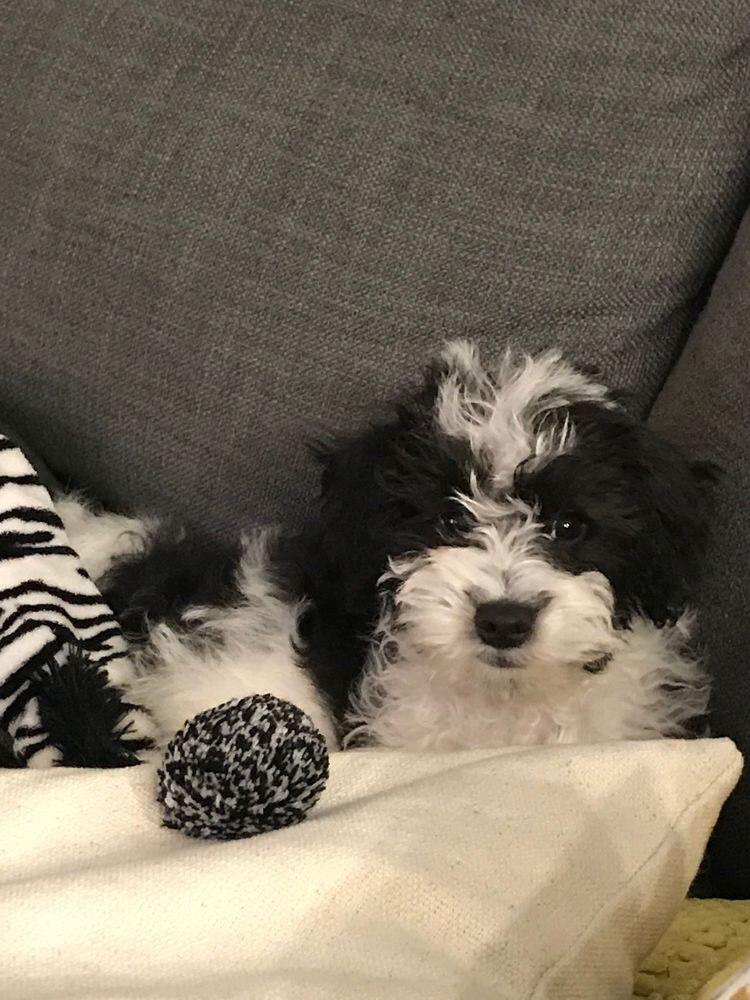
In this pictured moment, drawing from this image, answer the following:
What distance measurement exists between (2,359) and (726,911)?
145 cm

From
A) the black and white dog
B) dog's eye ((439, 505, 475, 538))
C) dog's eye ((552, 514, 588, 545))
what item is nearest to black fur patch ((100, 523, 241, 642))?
the black and white dog

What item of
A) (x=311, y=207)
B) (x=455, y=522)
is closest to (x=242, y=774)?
(x=455, y=522)

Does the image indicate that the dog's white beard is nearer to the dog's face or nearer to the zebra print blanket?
the dog's face

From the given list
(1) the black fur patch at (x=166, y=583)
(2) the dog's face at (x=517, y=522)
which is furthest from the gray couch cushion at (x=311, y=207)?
(2) the dog's face at (x=517, y=522)

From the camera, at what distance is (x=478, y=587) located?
4.10 feet

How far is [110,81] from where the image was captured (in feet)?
5.72

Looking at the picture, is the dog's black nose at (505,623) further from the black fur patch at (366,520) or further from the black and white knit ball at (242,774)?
the black and white knit ball at (242,774)

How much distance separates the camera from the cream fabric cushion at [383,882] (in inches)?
31.9

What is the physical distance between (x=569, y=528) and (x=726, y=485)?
21cm

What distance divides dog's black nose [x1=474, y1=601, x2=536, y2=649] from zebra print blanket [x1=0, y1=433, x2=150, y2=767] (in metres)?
0.47

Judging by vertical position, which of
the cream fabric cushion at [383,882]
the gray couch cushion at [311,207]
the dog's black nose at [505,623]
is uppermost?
the gray couch cushion at [311,207]

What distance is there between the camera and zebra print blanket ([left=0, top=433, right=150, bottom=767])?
1.29 metres

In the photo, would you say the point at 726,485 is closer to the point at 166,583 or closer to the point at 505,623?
the point at 505,623

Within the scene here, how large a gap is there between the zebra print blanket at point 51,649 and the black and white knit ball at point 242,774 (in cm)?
33
